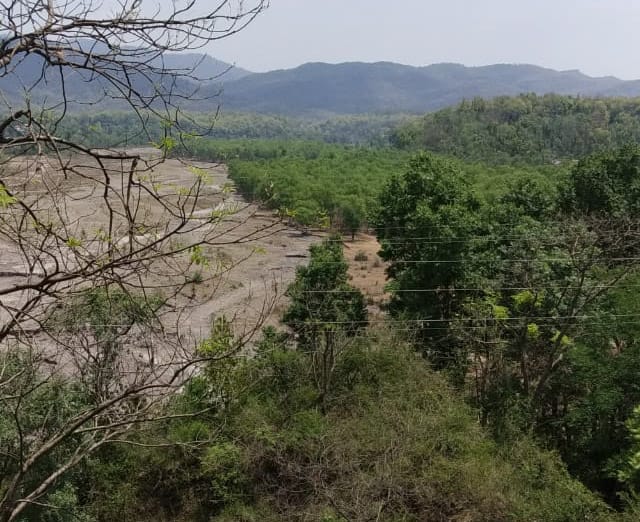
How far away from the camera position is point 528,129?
74.4 metres

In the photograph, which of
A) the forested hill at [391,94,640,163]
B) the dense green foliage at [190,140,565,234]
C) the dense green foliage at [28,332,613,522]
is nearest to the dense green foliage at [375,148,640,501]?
the dense green foliage at [28,332,613,522]

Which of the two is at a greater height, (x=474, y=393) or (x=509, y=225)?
(x=509, y=225)

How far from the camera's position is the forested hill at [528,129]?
67.9 meters

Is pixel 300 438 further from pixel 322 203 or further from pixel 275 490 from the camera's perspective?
pixel 322 203

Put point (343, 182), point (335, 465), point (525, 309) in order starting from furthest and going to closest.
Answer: point (343, 182)
point (525, 309)
point (335, 465)

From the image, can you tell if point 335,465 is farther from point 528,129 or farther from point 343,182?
point 528,129

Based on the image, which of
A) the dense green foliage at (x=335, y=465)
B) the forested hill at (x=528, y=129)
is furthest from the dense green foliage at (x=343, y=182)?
the dense green foliage at (x=335, y=465)

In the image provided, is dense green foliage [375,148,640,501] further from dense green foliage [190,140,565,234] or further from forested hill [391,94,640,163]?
forested hill [391,94,640,163]

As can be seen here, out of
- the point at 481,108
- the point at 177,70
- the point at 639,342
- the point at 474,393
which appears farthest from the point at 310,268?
the point at 481,108

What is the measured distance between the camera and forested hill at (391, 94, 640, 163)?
6794 cm

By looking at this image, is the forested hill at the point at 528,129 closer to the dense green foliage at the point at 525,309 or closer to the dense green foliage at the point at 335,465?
the dense green foliage at the point at 525,309

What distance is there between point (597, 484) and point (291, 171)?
43133 millimetres

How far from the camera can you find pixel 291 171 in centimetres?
5197

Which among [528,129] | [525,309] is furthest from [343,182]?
[528,129]
